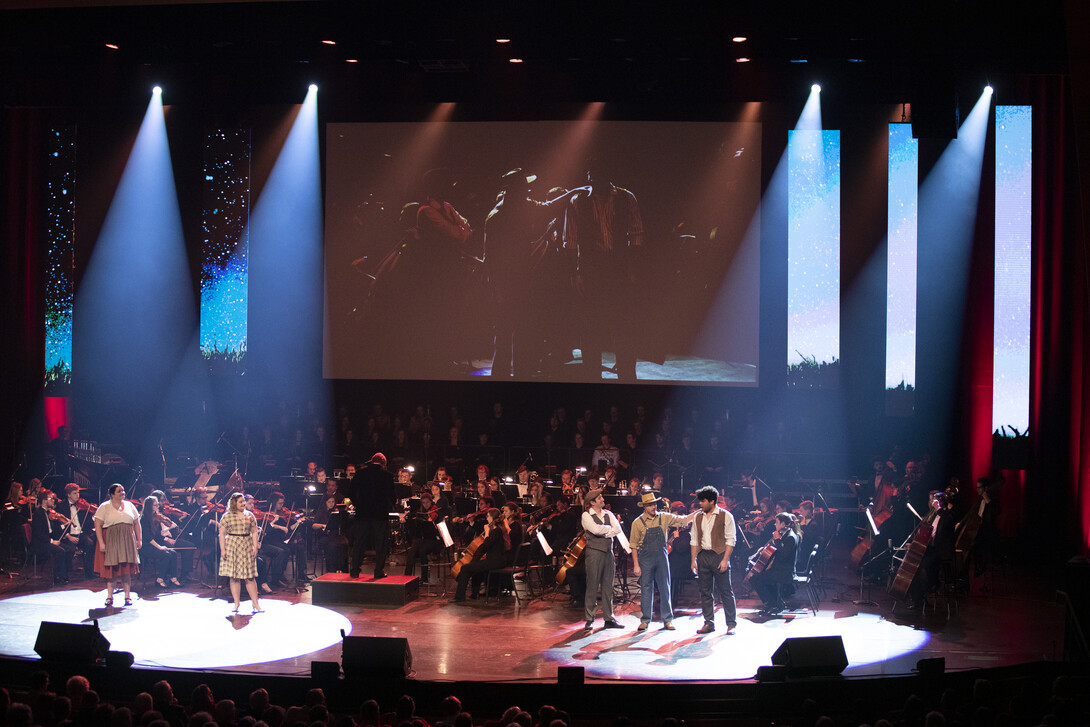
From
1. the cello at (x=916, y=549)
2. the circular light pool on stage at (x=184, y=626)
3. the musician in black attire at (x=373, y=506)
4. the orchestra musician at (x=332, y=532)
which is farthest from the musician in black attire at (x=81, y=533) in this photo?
the cello at (x=916, y=549)

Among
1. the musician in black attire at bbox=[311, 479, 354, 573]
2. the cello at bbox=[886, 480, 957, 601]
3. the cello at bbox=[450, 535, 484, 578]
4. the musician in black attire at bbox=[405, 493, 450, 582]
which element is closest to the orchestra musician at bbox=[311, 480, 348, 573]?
the musician in black attire at bbox=[311, 479, 354, 573]

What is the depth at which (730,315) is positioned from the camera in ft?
55.4

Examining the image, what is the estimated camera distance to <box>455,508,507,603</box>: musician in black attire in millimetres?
11617

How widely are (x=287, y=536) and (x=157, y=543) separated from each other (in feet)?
5.15

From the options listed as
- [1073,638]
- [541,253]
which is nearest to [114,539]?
[541,253]

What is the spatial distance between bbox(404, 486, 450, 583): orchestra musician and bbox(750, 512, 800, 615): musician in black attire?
4.02m

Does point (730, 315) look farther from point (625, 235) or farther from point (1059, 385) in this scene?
point (1059, 385)

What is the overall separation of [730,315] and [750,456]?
2490 millimetres

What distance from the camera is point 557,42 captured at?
1124 centimetres

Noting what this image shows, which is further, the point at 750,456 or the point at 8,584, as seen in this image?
the point at 750,456

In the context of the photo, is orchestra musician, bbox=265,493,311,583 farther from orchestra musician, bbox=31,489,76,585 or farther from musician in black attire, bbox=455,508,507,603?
orchestra musician, bbox=31,489,76,585

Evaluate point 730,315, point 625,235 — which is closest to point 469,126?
point 625,235

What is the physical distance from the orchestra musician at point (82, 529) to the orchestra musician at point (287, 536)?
2.26 m

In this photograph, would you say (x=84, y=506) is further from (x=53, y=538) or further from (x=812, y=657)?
(x=812, y=657)
